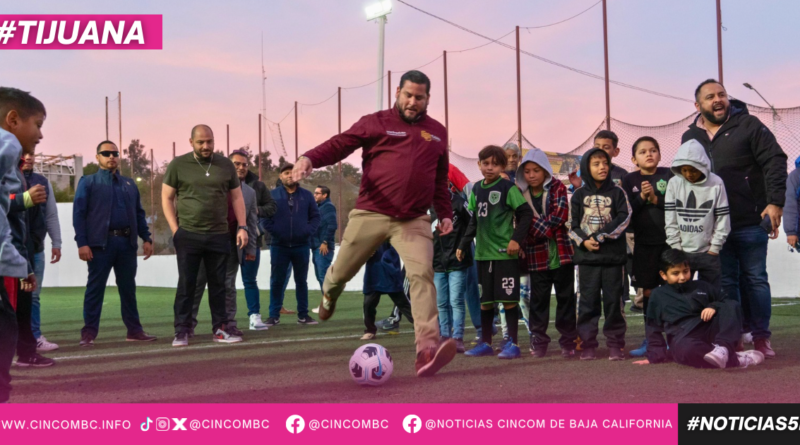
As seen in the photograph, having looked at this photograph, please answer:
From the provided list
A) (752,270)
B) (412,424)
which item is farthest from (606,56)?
(412,424)

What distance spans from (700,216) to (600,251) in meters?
0.79

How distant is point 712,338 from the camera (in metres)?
5.40

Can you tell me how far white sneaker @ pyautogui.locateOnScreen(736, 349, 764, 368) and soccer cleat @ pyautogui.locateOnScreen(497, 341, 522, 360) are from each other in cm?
164

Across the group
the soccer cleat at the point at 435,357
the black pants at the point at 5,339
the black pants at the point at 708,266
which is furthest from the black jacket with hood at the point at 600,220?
the black pants at the point at 5,339

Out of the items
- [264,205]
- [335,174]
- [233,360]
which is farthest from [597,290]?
[335,174]

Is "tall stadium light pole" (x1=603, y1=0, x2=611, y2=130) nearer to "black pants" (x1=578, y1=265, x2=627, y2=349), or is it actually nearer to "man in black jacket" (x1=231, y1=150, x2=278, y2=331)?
"man in black jacket" (x1=231, y1=150, x2=278, y2=331)

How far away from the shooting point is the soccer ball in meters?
4.77

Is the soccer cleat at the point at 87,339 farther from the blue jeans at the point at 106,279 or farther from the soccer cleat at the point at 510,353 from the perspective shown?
the soccer cleat at the point at 510,353

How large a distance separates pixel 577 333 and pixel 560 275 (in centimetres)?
50

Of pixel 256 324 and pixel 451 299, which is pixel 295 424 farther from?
pixel 256 324

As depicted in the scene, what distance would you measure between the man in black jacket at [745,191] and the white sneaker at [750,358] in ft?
1.16

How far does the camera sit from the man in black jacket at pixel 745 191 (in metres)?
5.82

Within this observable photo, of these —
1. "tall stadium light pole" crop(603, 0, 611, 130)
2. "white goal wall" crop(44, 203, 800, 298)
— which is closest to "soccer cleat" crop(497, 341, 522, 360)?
"white goal wall" crop(44, 203, 800, 298)

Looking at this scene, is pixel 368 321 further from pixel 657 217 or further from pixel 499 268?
pixel 657 217
